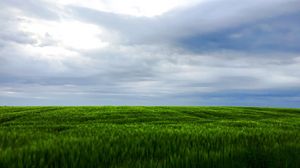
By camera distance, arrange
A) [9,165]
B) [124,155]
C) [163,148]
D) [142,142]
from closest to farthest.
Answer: [9,165], [124,155], [163,148], [142,142]

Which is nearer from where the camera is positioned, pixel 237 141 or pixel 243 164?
pixel 243 164

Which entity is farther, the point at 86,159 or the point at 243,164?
the point at 243,164

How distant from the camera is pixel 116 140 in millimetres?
8398

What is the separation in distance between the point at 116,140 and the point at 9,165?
3.61 meters

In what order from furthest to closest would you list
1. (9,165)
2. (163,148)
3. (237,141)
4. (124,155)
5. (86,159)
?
(237,141) → (163,148) → (124,155) → (86,159) → (9,165)

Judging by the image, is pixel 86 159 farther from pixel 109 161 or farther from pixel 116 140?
pixel 116 140

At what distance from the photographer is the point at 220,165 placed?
19.7ft

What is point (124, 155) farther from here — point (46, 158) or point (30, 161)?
point (30, 161)

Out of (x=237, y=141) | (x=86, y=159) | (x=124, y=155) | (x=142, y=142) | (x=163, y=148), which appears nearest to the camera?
(x=86, y=159)

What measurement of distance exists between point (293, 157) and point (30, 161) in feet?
18.6

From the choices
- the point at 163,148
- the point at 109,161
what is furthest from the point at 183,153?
the point at 109,161

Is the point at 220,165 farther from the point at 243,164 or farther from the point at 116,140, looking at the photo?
the point at 116,140

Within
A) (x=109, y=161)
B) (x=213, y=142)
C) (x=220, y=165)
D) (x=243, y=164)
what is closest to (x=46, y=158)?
(x=109, y=161)

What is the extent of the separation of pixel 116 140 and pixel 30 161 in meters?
3.35
